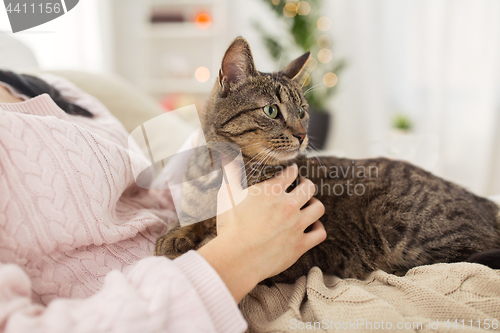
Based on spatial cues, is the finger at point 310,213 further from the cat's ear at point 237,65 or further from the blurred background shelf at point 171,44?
the blurred background shelf at point 171,44

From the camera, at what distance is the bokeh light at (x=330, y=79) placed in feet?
10.9

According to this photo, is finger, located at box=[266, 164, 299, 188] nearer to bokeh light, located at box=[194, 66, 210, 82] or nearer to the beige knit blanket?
the beige knit blanket

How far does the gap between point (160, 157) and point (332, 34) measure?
10.9 ft

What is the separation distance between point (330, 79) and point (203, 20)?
214cm

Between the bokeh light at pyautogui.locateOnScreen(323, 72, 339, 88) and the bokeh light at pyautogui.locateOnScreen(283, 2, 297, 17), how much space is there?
768mm

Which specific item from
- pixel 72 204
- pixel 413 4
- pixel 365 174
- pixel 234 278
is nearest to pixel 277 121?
pixel 365 174

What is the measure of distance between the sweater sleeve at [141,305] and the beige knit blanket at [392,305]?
17cm

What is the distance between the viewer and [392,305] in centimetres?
67

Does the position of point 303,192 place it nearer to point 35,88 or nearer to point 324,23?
point 35,88

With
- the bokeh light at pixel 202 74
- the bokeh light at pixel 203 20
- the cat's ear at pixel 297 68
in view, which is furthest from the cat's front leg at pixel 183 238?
the bokeh light at pixel 203 20

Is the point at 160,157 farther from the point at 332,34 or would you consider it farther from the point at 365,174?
the point at 332,34

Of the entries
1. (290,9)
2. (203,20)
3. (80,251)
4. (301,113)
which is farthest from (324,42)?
(80,251)

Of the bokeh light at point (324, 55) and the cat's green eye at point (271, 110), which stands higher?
the bokeh light at point (324, 55)

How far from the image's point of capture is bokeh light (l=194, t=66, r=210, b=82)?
14.3 feet
